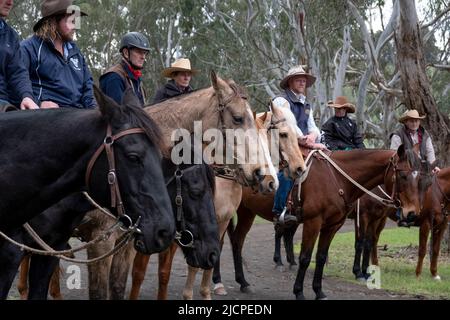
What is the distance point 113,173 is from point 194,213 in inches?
90.3

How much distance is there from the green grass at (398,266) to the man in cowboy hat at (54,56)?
704cm

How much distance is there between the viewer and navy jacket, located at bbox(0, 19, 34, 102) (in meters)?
5.59

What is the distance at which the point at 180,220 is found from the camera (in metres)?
6.39

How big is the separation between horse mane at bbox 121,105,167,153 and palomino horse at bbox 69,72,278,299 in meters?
2.04

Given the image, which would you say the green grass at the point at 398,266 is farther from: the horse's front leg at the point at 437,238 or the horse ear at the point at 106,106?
the horse ear at the point at 106,106

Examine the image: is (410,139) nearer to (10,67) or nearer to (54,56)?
(54,56)

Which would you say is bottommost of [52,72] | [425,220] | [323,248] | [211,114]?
[323,248]

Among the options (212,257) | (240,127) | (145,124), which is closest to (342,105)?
(240,127)

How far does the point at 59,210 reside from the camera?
567 centimetres

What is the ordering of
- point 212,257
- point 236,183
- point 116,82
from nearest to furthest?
point 212,257 → point 116,82 → point 236,183

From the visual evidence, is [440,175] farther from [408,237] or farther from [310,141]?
[408,237]

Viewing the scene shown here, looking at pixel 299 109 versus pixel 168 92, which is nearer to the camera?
pixel 168 92

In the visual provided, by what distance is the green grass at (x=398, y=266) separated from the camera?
11836 millimetres
